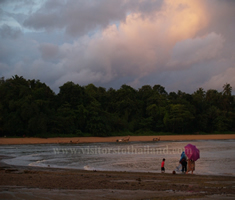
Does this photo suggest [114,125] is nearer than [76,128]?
No

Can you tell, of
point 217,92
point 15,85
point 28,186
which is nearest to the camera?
point 28,186

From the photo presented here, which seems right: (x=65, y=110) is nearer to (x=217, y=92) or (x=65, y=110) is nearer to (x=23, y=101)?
(x=23, y=101)

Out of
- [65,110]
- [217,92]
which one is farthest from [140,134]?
[217,92]

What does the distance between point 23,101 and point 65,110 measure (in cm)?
1378

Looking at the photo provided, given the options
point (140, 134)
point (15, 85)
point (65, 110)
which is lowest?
point (140, 134)

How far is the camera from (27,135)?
6962cm

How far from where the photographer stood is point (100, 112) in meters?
87.2

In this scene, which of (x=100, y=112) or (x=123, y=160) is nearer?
(x=123, y=160)

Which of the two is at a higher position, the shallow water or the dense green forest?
the dense green forest

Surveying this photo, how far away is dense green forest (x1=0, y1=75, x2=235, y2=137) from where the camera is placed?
2739 inches

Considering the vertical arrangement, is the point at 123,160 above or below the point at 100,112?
below

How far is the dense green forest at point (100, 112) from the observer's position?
69.6 meters

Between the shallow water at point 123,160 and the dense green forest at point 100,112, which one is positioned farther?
the dense green forest at point 100,112

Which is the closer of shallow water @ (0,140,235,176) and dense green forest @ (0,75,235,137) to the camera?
shallow water @ (0,140,235,176)
